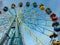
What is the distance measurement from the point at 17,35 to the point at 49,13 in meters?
3.86

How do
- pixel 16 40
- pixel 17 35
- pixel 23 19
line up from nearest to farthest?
pixel 16 40 → pixel 17 35 → pixel 23 19

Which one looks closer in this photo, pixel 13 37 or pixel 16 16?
pixel 13 37

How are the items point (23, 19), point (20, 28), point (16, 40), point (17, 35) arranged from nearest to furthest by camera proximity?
1. point (16, 40)
2. point (17, 35)
3. point (20, 28)
4. point (23, 19)

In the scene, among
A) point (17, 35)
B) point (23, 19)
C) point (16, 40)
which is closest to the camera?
point (16, 40)

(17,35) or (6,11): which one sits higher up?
(6,11)

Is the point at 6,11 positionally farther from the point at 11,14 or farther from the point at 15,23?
the point at 15,23

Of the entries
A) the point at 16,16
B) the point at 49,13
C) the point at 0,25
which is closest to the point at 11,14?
the point at 16,16

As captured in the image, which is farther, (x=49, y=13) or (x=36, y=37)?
(x=49, y=13)

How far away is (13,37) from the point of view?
14539 mm

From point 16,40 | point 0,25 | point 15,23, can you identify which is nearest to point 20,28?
point 15,23

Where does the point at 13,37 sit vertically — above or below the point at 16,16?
below

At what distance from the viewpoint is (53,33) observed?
14.3 m

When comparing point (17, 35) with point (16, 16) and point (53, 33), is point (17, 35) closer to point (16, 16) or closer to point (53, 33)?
point (53, 33)

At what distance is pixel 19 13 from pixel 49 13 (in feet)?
8.98
